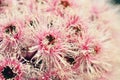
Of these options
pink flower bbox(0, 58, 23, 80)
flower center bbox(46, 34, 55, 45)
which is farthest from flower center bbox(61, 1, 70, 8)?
pink flower bbox(0, 58, 23, 80)

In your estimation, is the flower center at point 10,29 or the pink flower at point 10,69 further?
the flower center at point 10,29

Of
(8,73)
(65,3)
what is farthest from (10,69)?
(65,3)

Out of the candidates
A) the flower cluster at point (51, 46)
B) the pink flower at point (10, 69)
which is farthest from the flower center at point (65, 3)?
the pink flower at point (10, 69)

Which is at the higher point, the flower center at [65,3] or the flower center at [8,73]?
the flower center at [65,3]

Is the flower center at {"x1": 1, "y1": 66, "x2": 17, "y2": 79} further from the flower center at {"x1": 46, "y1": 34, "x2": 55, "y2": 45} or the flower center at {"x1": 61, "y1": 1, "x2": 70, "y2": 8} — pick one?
the flower center at {"x1": 61, "y1": 1, "x2": 70, "y2": 8}

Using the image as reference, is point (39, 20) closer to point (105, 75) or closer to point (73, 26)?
point (73, 26)

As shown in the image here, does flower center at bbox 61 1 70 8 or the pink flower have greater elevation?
flower center at bbox 61 1 70 8

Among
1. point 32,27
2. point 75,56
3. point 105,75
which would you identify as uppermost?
point 32,27

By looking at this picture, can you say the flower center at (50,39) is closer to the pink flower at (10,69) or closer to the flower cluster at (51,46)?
the flower cluster at (51,46)

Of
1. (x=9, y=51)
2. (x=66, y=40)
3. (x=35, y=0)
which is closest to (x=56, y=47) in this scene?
(x=66, y=40)
